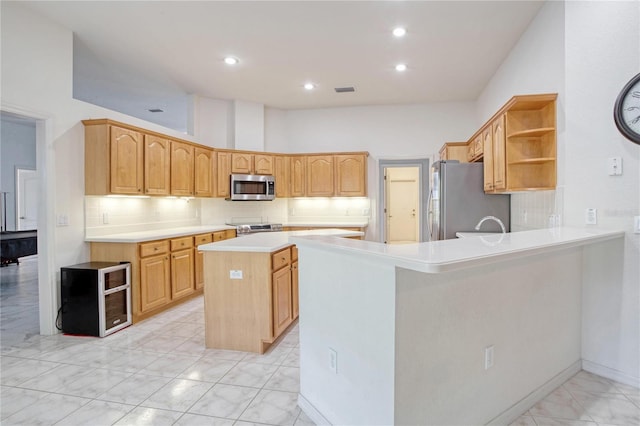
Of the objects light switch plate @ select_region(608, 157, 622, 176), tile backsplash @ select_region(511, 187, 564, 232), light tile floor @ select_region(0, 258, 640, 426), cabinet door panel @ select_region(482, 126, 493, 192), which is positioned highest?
cabinet door panel @ select_region(482, 126, 493, 192)

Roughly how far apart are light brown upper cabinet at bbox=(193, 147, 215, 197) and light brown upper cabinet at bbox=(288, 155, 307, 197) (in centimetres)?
137

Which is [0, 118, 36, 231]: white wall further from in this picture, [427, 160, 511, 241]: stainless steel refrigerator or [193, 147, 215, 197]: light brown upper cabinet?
[427, 160, 511, 241]: stainless steel refrigerator

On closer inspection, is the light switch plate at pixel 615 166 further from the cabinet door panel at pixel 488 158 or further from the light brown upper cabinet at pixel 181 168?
the light brown upper cabinet at pixel 181 168

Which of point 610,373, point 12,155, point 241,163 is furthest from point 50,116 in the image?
point 12,155

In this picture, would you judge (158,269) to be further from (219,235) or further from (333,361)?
(333,361)

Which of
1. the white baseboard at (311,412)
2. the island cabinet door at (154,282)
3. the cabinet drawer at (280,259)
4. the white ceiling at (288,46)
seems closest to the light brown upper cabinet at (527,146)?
the white ceiling at (288,46)

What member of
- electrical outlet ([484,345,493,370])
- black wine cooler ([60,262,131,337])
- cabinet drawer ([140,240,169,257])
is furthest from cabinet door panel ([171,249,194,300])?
electrical outlet ([484,345,493,370])

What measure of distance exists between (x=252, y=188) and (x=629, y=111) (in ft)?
15.4

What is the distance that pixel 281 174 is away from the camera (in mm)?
5918

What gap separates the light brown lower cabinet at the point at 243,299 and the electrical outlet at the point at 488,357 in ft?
5.24

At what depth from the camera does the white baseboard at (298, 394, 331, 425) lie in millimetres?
1771

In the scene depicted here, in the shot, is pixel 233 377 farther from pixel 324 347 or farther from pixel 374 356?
pixel 374 356

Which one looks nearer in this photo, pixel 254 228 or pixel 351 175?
pixel 254 228

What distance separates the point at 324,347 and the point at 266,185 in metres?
4.20
